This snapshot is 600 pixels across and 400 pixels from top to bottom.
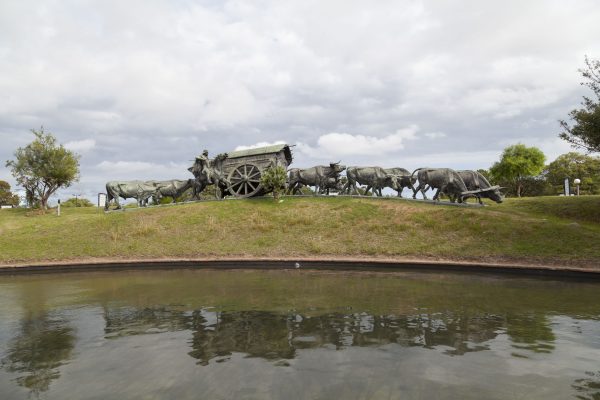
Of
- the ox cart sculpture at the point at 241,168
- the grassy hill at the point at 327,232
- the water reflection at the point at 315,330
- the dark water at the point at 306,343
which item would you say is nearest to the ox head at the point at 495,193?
the grassy hill at the point at 327,232

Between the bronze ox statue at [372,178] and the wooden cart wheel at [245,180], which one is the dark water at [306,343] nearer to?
the bronze ox statue at [372,178]

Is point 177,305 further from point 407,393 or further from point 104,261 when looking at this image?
point 104,261

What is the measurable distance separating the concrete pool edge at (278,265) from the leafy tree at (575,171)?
142 feet

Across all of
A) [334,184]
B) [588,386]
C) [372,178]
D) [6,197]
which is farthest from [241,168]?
[6,197]

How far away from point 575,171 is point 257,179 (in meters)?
46.1

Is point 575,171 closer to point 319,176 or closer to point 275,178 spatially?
point 319,176

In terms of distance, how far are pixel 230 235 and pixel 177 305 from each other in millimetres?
12815

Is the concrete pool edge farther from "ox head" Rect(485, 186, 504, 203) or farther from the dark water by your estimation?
"ox head" Rect(485, 186, 504, 203)

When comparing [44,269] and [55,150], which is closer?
[44,269]

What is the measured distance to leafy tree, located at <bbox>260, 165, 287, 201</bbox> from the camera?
85.8 feet

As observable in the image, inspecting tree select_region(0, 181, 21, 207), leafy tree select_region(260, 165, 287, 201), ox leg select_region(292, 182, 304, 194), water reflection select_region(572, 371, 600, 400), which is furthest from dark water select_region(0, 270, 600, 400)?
tree select_region(0, 181, 21, 207)

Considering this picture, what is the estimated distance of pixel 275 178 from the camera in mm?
26078

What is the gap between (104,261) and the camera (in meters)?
17.4

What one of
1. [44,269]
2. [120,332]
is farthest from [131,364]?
[44,269]
